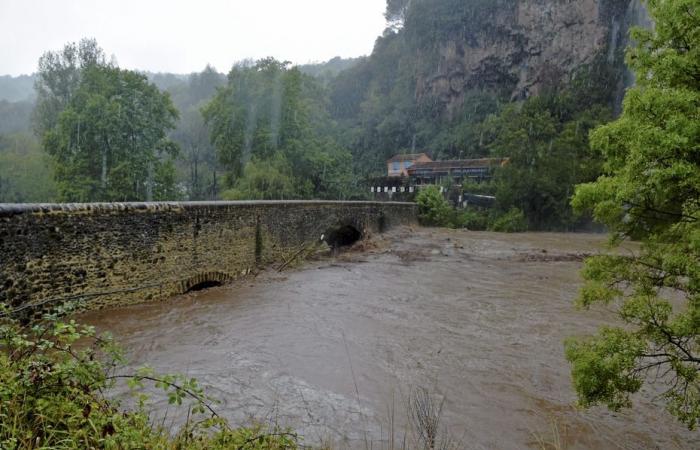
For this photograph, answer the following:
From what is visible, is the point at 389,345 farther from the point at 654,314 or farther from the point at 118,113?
the point at 118,113

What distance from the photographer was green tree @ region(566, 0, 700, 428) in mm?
3518

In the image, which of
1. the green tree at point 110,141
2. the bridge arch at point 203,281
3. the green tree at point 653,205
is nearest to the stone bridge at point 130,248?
the bridge arch at point 203,281

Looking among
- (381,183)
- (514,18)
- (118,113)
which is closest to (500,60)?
(514,18)

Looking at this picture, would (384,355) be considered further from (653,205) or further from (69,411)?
(69,411)

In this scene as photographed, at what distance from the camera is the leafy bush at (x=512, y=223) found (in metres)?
32.4

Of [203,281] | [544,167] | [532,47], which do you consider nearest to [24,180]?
[203,281]

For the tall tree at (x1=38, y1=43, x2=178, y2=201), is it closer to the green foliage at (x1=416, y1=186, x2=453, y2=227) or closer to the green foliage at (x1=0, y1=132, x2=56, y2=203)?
the green foliage at (x1=0, y1=132, x2=56, y2=203)

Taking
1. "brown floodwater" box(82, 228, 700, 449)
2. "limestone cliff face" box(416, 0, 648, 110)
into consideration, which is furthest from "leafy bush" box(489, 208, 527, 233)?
"limestone cliff face" box(416, 0, 648, 110)

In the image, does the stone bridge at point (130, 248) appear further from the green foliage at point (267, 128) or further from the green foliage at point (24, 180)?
the green foliage at point (24, 180)

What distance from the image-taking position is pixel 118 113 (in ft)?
76.9

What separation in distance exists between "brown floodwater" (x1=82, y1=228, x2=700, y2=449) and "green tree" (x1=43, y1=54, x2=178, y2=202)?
47.8ft

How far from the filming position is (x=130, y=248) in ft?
30.0

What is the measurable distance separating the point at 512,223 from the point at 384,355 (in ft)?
91.0

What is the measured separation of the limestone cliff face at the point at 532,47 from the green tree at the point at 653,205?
49.4 metres
